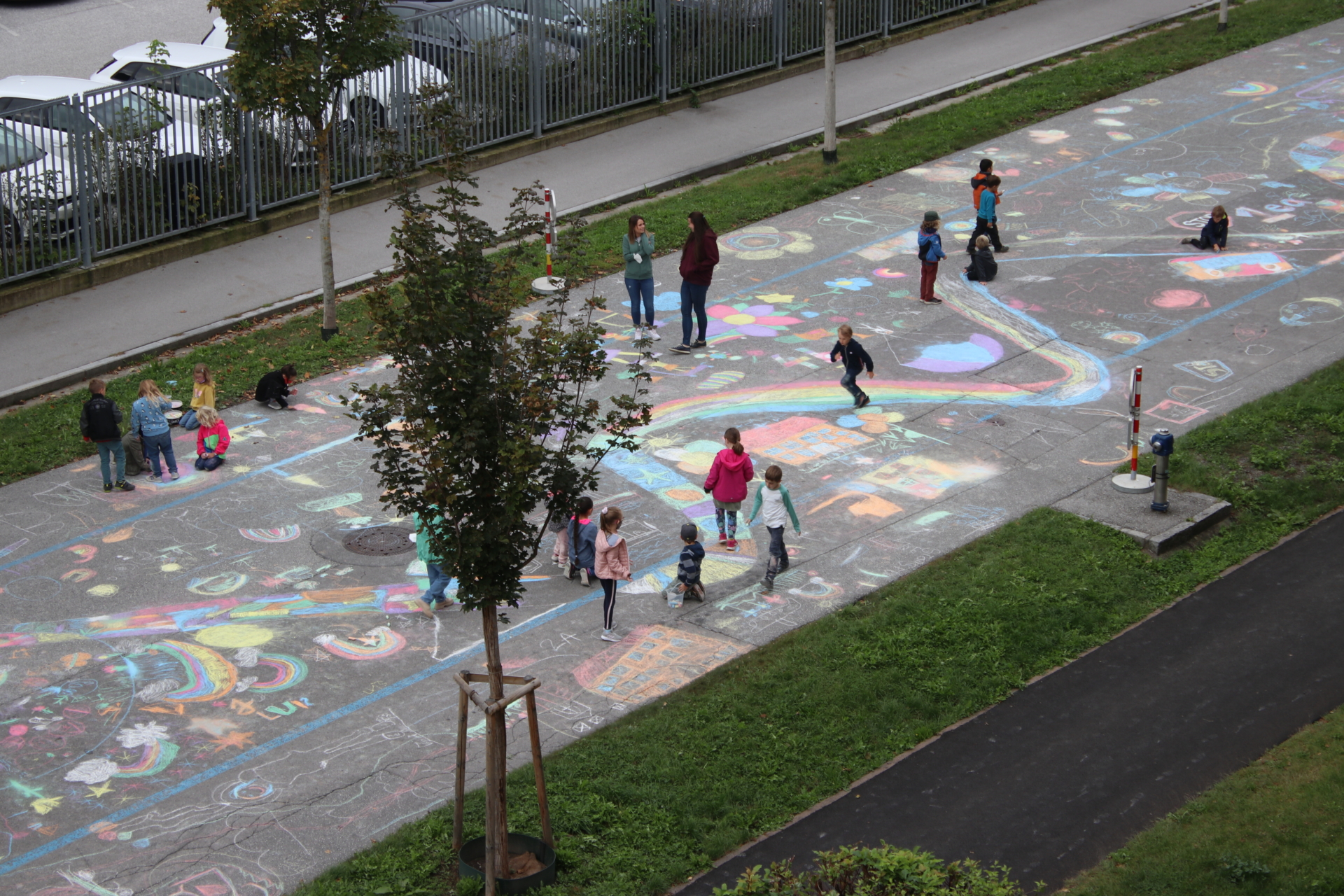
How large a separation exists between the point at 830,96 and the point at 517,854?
53.1ft

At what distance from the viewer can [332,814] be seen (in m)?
9.84

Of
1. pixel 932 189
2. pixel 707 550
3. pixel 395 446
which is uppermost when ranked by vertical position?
pixel 932 189

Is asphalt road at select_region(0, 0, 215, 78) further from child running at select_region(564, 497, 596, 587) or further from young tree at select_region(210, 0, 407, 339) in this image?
child running at select_region(564, 497, 596, 587)

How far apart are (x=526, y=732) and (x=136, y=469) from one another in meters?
6.56

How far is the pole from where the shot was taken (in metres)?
22.2

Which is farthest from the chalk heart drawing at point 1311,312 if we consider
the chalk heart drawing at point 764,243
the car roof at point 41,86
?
the car roof at point 41,86

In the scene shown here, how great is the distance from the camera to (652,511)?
1409cm

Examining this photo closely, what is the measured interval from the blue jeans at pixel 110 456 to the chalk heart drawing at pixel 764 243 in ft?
30.4

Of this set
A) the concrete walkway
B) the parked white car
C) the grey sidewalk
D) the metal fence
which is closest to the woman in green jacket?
the metal fence

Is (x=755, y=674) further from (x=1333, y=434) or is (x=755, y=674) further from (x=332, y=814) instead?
(x=1333, y=434)

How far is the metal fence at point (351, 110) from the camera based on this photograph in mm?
19188

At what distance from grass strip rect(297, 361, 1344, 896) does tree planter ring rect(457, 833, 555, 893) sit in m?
0.13

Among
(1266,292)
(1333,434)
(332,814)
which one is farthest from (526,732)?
(1266,292)

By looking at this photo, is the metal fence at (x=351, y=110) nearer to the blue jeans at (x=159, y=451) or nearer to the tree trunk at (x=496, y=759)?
the blue jeans at (x=159, y=451)
